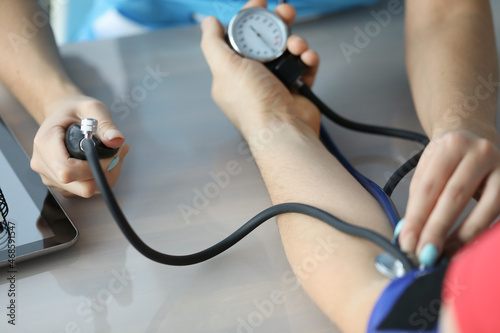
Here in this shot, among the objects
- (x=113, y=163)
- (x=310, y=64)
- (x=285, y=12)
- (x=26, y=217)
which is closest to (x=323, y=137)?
(x=310, y=64)

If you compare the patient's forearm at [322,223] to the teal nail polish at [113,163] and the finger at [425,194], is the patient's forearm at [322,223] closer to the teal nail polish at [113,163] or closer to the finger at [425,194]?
the finger at [425,194]

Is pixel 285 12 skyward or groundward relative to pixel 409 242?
skyward

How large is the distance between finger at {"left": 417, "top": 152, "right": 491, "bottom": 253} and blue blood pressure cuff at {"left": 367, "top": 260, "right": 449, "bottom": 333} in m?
0.04

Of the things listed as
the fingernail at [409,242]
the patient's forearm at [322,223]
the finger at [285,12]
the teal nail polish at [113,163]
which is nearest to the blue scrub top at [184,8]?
the finger at [285,12]

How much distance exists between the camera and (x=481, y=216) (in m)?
0.52

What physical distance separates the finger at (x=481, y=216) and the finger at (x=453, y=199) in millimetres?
14

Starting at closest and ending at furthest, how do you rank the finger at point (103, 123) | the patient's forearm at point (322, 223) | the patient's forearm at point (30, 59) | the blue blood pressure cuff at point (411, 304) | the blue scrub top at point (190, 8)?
the blue blood pressure cuff at point (411, 304), the patient's forearm at point (322, 223), the finger at point (103, 123), the patient's forearm at point (30, 59), the blue scrub top at point (190, 8)

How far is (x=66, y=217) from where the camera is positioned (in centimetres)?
65

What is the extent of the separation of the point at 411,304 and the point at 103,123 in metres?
0.43

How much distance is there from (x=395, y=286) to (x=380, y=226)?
5.4 inches

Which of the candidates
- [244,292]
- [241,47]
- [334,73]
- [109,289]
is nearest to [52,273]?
[109,289]

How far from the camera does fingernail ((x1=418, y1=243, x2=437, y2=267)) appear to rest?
47cm

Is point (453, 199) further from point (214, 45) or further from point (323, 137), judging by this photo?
point (214, 45)

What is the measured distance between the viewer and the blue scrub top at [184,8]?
103cm
